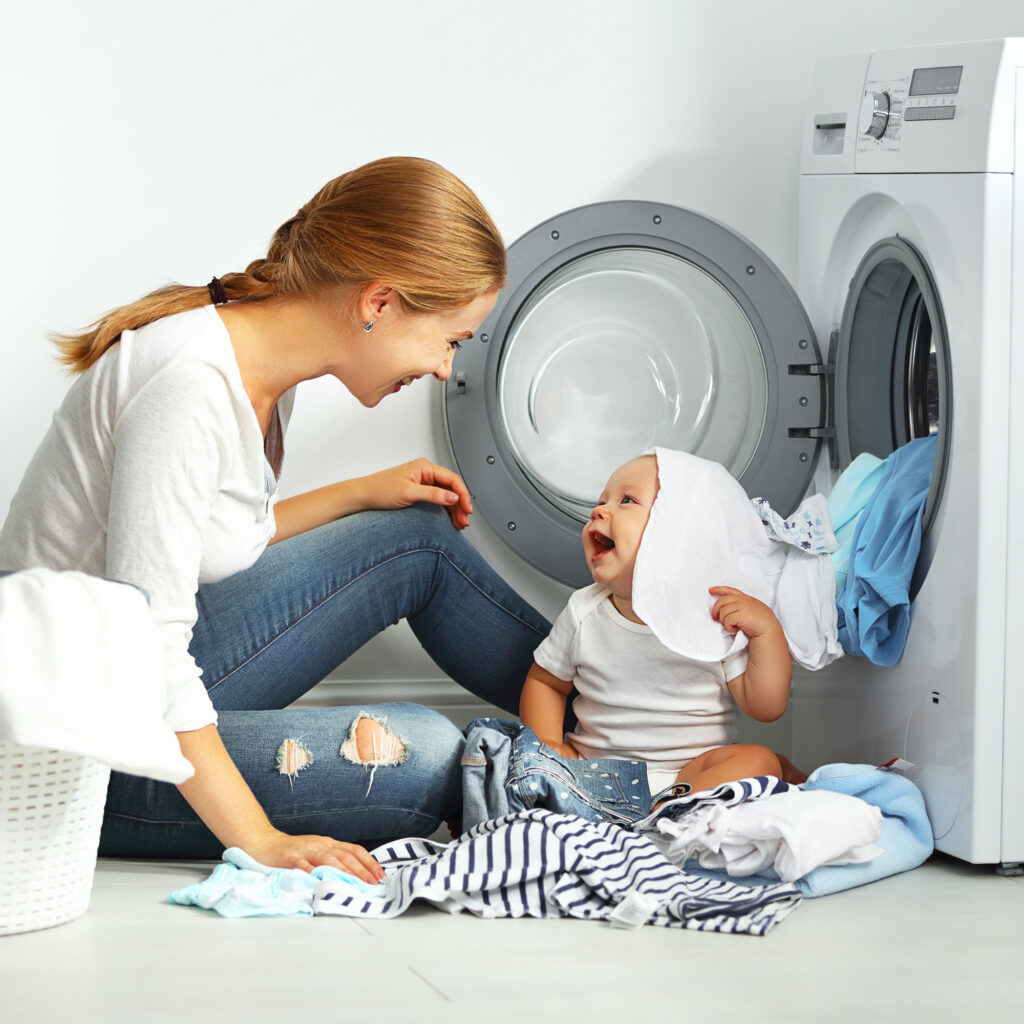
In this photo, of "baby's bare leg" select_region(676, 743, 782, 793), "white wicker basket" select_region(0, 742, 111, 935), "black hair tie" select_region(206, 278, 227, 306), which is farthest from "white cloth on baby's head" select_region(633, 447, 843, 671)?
"white wicker basket" select_region(0, 742, 111, 935)

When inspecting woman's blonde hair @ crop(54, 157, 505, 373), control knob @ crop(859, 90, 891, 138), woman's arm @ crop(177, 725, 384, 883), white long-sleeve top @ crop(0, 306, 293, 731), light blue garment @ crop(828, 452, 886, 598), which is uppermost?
control knob @ crop(859, 90, 891, 138)

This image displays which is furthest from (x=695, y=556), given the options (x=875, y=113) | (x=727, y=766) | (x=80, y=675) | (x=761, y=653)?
(x=80, y=675)

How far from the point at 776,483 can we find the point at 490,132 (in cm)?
73

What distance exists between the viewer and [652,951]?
3.41 ft

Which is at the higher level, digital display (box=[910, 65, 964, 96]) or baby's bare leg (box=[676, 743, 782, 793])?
digital display (box=[910, 65, 964, 96])

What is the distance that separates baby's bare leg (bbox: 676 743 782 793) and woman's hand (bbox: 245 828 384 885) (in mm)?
422

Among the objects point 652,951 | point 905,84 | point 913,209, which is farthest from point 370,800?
point 905,84

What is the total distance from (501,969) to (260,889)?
0.27 metres

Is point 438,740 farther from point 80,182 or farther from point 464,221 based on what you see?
point 80,182

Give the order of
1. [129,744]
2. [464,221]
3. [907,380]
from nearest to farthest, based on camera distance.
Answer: [129,744], [464,221], [907,380]

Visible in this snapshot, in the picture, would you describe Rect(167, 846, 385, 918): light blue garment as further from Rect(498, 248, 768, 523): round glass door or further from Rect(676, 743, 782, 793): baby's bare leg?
Rect(498, 248, 768, 523): round glass door

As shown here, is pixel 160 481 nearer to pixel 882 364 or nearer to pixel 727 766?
pixel 727 766

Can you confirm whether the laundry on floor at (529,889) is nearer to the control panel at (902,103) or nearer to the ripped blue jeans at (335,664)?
the ripped blue jeans at (335,664)

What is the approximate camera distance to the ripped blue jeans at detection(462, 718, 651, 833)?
4.34 feet
